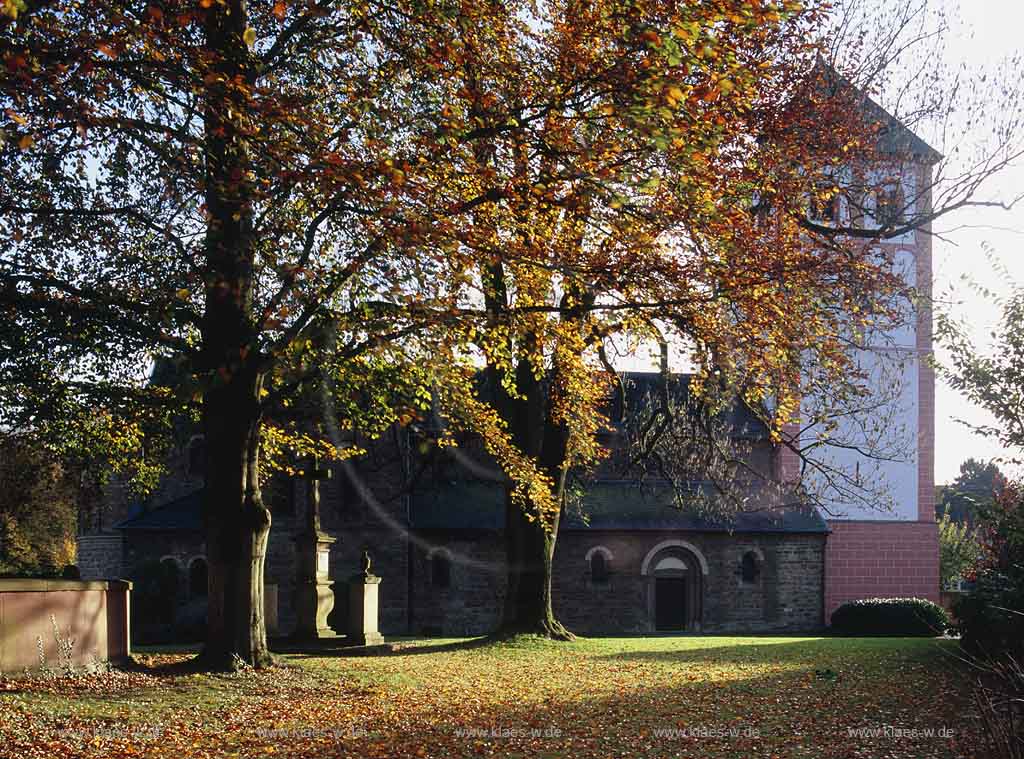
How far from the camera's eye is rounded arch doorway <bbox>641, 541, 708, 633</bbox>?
35.1m

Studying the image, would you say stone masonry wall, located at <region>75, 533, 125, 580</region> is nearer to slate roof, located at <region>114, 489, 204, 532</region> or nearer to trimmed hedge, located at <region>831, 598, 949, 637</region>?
slate roof, located at <region>114, 489, 204, 532</region>

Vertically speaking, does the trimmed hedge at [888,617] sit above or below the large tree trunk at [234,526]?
below

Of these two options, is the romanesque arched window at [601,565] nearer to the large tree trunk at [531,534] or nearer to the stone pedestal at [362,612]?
the large tree trunk at [531,534]

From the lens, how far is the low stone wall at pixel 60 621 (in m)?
11.7

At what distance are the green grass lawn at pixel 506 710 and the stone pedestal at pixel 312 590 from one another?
3.51 meters

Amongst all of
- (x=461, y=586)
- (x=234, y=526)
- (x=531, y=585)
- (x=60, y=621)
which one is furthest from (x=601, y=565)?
(x=60, y=621)

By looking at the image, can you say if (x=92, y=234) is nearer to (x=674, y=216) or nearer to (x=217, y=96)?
(x=217, y=96)

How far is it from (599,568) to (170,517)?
13281 mm

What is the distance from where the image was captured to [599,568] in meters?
35.0

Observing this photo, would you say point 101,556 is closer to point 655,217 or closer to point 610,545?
point 610,545

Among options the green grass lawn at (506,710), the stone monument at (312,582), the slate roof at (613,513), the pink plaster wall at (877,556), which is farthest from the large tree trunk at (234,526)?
the pink plaster wall at (877,556)

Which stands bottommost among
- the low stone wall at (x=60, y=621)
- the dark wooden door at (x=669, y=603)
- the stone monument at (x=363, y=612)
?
the dark wooden door at (x=669, y=603)

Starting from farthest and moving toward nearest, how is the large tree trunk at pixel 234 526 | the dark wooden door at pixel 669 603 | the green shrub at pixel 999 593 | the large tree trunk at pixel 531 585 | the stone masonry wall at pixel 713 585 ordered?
1. the dark wooden door at pixel 669 603
2. the stone masonry wall at pixel 713 585
3. the large tree trunk at pixel 531 585
4. the large tree trunk at pixel 234 526
5. the green shrub at pixel 999 593

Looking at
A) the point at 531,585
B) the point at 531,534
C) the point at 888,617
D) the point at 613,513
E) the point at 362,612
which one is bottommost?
the point at 888,617
